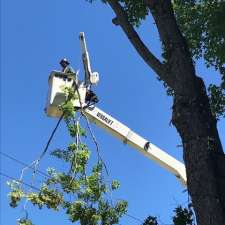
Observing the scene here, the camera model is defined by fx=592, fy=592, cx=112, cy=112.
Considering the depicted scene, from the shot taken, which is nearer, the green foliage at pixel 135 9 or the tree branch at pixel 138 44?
the tree branch at pixel 138 44

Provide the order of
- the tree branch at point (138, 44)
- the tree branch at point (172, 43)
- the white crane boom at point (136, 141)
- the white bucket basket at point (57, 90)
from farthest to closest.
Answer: the white crane boom at point (136, 141) < the white bucket basket at point (57, 90) < the tree branch at point (138, 44) < the tree branch at point (172, 43)

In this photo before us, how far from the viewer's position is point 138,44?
777cm

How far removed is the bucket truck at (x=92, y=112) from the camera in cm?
1077

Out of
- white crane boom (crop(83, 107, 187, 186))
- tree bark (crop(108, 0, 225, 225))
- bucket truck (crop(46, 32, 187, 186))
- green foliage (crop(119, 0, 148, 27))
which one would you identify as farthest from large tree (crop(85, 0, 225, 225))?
white crane boom (crop(83, 107, 187, 186))

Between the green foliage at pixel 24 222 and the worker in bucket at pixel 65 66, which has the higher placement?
the worker in bucket at pixel 65 66

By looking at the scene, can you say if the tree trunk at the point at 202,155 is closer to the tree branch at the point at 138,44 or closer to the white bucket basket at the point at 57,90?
the tree branch at the point at 138,44

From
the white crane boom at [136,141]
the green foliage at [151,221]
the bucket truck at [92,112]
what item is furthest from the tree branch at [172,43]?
the white crane boom at [136,141]

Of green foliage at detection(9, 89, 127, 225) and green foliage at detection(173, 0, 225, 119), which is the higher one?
green foliage at detection(173, 0, 225, 119)

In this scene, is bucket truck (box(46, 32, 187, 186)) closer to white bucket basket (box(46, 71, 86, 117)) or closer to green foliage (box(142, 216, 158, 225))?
white bucket basket (box(46, 71, 86, 117))

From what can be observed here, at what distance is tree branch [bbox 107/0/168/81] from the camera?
7441 mm

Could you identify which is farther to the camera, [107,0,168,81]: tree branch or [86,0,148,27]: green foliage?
[86,0,148,27]: green foliage

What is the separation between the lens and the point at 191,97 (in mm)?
6797

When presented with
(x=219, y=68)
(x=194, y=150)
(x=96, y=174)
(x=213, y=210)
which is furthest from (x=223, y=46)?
(x=213, y=210)

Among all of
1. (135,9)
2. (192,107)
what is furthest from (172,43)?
(135,9)
